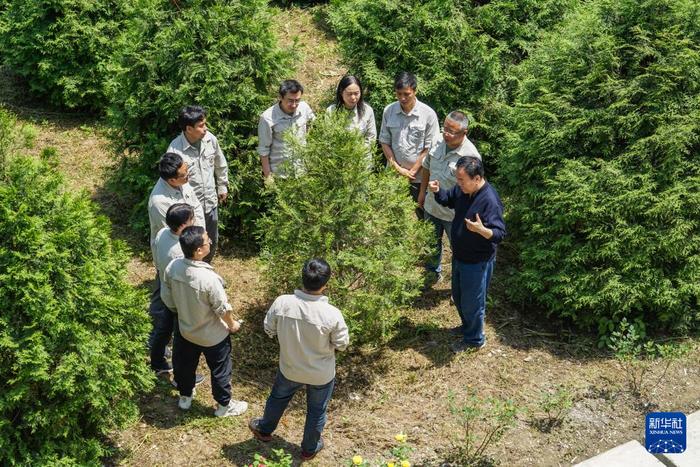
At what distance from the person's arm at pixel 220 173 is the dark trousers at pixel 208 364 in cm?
179

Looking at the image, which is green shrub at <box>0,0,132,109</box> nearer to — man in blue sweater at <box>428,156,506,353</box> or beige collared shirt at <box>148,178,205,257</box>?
beige collared shirt at <box>148,178,205,257</box>

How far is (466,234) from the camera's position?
5633 millimetres

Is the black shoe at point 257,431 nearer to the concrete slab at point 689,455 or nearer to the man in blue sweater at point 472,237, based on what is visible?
the man in blue sweater at point 472,237

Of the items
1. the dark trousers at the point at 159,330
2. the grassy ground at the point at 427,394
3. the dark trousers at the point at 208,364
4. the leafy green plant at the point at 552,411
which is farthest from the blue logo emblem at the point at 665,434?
the dark trousers at the point at 159,330

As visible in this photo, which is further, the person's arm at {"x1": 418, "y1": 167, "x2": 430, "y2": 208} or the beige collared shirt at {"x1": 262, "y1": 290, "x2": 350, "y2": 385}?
the person's arm at {"x1": 418, "y1": 167, "x2": 430, "y2": 208}

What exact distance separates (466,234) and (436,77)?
2.59 meters

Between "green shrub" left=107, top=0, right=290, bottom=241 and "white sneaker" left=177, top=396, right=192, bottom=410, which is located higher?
"green shrub" left=107, top=0, right=290, bottom=241

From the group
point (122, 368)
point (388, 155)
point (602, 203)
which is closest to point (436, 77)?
point (388, 155)

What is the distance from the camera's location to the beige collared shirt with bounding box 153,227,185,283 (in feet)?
16.9

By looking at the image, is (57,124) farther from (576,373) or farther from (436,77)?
(576,373)

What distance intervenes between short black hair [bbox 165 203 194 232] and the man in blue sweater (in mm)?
1975

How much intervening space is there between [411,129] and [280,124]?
123cm

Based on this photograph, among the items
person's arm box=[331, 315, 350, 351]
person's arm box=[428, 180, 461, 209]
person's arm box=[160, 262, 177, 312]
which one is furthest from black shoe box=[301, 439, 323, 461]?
person's arm box=[428, 180, 461, 209]

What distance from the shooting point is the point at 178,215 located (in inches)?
199
